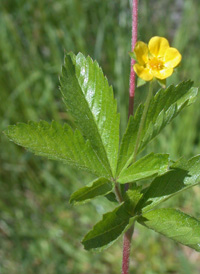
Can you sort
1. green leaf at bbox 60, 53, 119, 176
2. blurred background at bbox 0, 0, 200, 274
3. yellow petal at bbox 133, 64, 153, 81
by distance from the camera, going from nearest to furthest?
yellow petal at bbox 133, 64, 153, 81
green leaf at bbox 60, 53, 119, 176
blurred background at bbox 0, 0, 200, 274

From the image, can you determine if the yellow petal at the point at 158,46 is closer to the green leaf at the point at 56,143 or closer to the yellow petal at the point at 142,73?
the yellow petal at the point at 142,73

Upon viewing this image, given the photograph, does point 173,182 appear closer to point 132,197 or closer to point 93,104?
point 132,197

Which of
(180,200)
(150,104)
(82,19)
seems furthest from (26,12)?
(150,104)

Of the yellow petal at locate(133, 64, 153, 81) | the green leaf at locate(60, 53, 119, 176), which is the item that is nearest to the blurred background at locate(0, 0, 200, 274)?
the green leaf at locate(60, 53, 119, 176)

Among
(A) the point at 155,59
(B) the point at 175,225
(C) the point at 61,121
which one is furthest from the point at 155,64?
(C) the point at 61,121

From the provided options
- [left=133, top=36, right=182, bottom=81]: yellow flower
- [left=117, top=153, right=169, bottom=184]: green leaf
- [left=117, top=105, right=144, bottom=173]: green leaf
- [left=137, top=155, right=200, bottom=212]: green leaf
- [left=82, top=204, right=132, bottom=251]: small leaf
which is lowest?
[left=82, top=204, right=132, bottom=251]: small leaf

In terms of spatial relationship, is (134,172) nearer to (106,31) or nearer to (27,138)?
(27,138)

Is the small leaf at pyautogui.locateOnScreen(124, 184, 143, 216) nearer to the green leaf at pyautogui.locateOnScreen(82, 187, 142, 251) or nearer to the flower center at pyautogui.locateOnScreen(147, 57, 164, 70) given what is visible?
the green leaf at pyautogui.locateOnScreen(82, 187, 142, 251)
